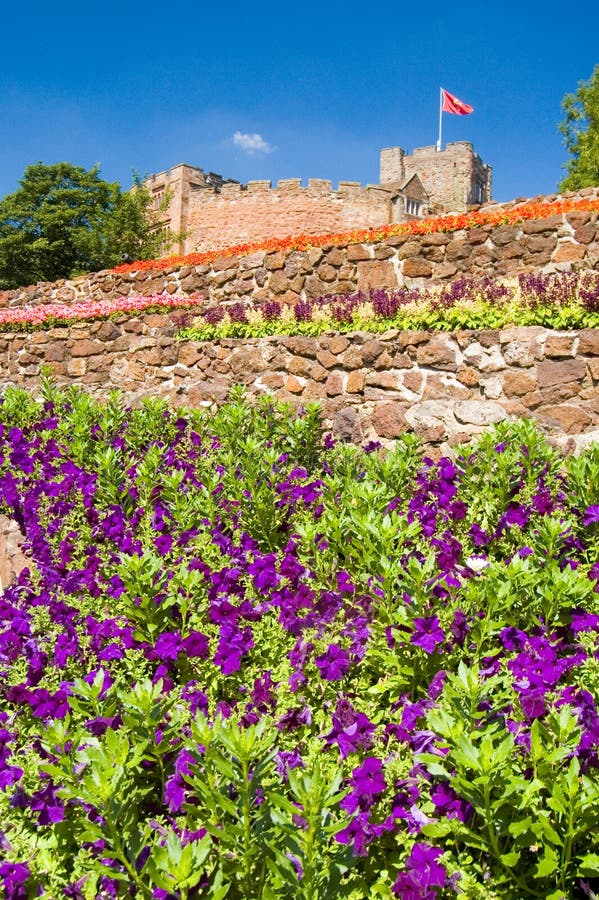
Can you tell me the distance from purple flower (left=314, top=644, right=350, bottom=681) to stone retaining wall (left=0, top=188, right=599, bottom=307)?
10069 millimetres

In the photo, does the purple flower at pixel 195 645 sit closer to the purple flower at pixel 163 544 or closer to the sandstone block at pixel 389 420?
the purple flower at pixel 163 544

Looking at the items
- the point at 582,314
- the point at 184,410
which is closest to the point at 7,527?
the point at 184,410

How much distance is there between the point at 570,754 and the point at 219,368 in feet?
26.1

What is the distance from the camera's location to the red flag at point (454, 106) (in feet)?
111

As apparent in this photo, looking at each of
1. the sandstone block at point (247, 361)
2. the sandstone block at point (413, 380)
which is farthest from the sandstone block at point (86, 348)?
the sandstone block at point (413, 380)

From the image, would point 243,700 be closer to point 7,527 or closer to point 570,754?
point 570,754

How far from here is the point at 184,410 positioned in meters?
7.14

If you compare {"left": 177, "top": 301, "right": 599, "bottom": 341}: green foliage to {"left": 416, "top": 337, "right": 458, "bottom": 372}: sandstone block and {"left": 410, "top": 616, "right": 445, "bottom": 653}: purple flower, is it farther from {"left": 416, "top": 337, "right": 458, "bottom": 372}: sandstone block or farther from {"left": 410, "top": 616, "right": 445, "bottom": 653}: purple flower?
{"left": 410, "top": 616, "right": 445, "bottom": 653}: purple flower

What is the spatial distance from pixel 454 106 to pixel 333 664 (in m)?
37.2

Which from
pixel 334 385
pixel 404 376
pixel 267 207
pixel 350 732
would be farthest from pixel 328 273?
Result: pixel 267 207

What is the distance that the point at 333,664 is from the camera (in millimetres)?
2430

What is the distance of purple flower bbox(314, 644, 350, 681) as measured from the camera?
7.95ft

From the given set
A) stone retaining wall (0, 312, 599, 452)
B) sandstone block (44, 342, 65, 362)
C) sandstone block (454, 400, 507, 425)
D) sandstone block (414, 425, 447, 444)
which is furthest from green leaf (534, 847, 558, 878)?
sandstone block (44, 342, 65, 362)

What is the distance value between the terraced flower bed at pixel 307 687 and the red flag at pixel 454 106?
112 feet
